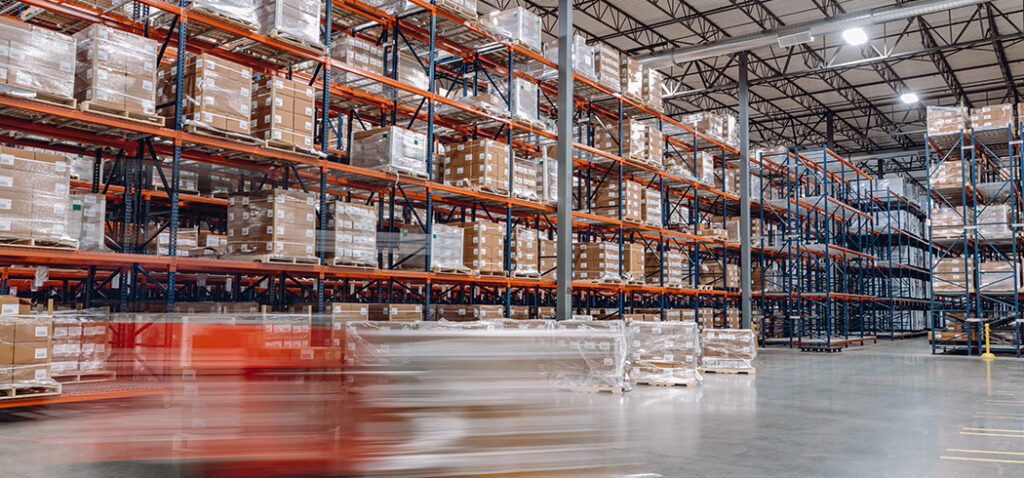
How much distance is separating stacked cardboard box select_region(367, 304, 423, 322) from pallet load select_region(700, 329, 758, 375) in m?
5.52

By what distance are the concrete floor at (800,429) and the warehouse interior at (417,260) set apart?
0.06 m

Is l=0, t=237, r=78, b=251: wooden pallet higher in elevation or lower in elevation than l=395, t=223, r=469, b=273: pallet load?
lower

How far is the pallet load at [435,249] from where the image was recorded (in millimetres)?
11445

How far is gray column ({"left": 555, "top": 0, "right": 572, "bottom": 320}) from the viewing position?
13.4 meters

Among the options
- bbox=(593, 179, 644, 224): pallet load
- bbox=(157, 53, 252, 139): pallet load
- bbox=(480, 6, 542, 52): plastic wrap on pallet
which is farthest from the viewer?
bbox=(593, 179, 644, 224): pallet load

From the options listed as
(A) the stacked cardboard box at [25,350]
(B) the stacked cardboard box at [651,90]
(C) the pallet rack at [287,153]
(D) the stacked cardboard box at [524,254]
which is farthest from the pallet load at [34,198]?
(B) the stacked cardboard box at [651,90]

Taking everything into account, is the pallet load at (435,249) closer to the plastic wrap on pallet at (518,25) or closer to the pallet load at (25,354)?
the plastic wrap on pallet at (518,25)

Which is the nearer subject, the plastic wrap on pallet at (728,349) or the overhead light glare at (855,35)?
the plastic wrap on pallet at (728,349)

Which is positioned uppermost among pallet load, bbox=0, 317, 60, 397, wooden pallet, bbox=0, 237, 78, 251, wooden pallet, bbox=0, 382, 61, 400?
wooden pallet, bbox=0, 237, 78, 251

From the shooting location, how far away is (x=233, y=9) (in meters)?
8.84

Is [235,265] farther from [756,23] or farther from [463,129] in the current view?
[756,23]

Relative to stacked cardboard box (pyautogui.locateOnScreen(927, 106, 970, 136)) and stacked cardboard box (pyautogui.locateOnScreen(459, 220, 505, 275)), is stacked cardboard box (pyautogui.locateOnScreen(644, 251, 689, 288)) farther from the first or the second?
stacked cardboard box (pyautogui.locateOnScreen(927, 106, 970, 136))

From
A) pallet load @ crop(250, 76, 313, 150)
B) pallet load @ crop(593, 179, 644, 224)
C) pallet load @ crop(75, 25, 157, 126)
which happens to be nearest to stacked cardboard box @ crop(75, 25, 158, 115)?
pallet load @ crop(75, 25, 157, 126)

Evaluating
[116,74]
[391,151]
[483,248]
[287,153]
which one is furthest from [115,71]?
[483,248]
